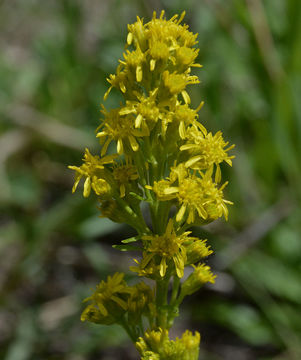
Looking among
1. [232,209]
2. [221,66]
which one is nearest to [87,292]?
[232,209]

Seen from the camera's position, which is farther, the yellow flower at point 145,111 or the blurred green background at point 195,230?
the blurred green background at point 195,230

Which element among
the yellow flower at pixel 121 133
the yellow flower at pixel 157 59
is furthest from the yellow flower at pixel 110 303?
the yellow flower at pixel 157 59

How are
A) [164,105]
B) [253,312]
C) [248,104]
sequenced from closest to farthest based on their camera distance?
[164,105] → [253,312] → [248,104]

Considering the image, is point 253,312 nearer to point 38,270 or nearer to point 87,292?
point 87,292

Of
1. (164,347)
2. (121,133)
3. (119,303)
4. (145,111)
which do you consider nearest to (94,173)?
(121,133)

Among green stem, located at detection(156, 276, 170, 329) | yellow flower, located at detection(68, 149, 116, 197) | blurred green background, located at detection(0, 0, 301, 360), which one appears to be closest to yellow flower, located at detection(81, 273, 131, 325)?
green stem, located at detection(156, 276, 170, 329)

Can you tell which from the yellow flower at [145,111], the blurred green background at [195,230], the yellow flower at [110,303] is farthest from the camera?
the blurred green background at [195,230]

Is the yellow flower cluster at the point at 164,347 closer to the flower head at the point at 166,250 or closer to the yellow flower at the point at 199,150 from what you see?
the flower head at the point at 166,250

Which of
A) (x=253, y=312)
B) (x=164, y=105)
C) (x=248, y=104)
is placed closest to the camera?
(x=164, y=105)
